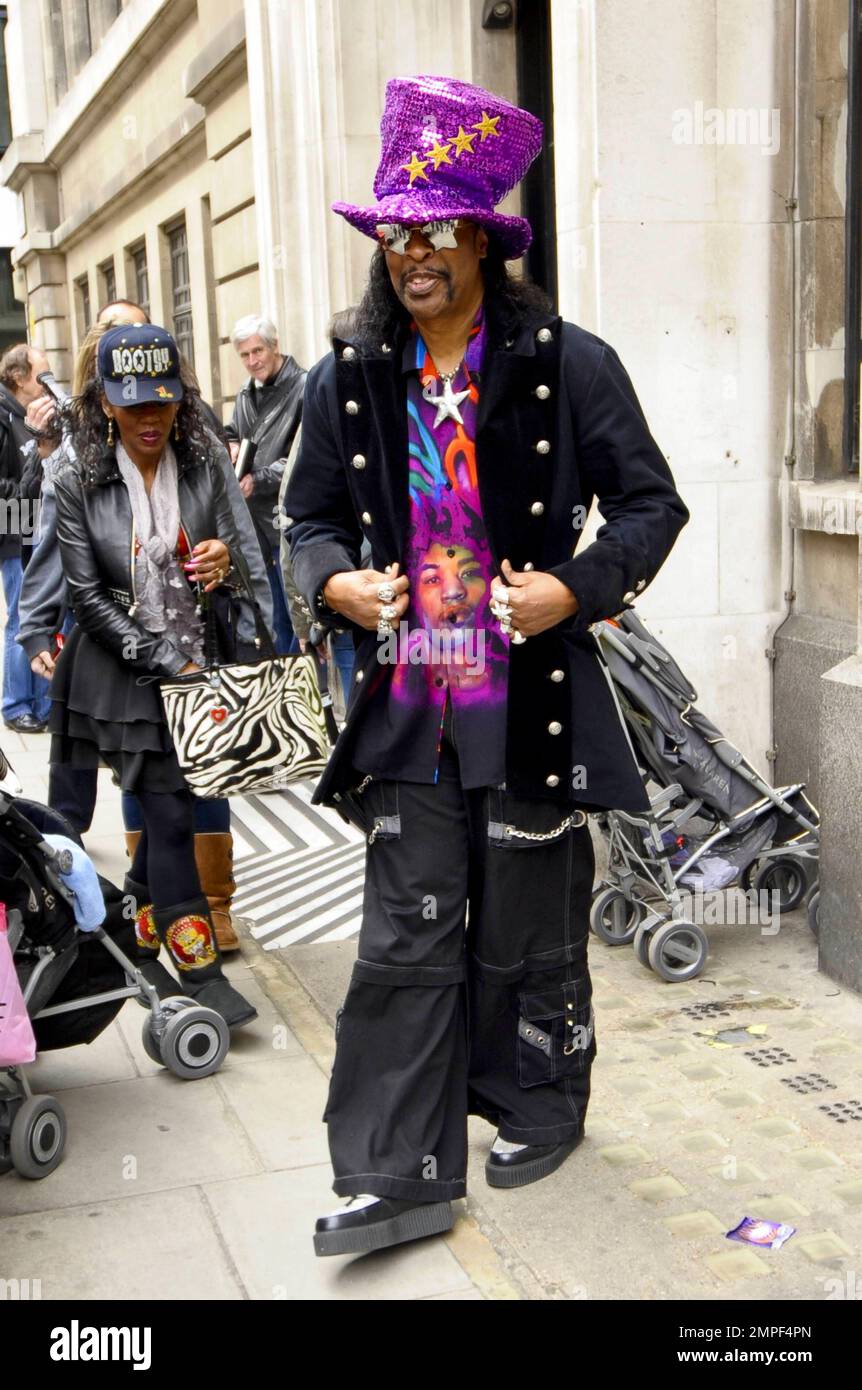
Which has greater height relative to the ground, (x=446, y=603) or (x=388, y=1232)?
(x=446, y=603)

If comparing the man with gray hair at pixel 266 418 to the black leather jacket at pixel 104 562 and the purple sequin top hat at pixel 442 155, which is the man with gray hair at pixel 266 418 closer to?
the black leather jacket at pixel 104 562

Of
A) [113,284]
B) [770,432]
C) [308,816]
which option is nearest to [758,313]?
[770,432]

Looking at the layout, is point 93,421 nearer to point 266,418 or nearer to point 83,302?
point 266,418

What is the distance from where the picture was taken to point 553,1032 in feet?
12.1

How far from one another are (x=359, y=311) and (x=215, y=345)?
12.8m

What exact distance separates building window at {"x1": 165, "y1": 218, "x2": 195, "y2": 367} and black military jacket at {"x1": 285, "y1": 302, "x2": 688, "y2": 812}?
14.3 meters

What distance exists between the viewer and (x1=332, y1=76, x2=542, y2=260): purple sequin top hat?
3.28m

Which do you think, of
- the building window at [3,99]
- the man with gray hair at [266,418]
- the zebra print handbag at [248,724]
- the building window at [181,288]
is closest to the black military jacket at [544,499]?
the zebra print handbag at [248,724]

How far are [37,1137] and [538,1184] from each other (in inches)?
46.3

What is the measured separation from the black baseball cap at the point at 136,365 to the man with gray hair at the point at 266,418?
11.2ft

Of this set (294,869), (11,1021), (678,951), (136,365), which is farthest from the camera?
(294,869)

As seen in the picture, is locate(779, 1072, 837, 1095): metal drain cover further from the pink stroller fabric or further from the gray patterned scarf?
the gray patterned scarf

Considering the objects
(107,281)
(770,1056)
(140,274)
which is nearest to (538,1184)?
(770,1056)

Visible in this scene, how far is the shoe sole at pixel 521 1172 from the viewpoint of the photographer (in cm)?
376
